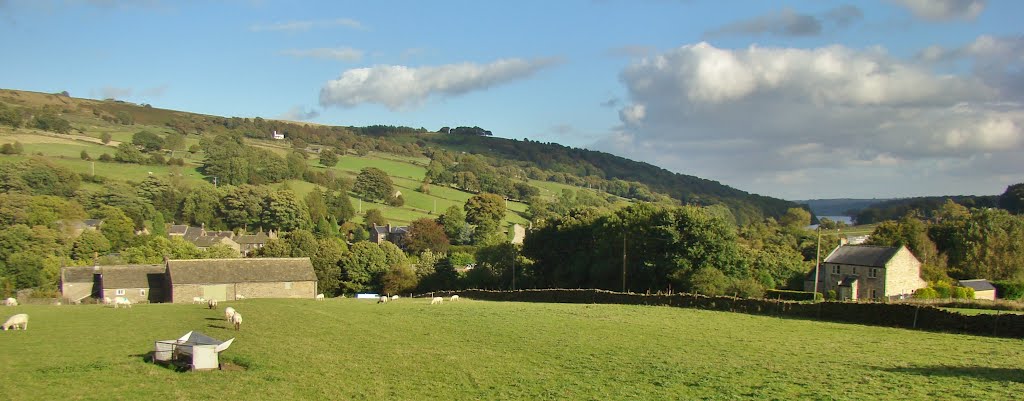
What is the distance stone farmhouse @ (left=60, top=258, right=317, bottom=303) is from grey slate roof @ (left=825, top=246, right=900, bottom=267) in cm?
4861

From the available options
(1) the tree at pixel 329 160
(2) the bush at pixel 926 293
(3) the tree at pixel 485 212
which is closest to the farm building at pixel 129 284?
(3) the tree at pixel 485 212

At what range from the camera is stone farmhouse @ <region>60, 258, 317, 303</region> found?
63.0 metres

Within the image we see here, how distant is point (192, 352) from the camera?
22281mm

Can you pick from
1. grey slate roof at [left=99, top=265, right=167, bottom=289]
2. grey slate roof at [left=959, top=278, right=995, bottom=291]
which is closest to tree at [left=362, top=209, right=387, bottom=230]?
grey slate roof at [left=99, top=265, right=167, bottom=289]

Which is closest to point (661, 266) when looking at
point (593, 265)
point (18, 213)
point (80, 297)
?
point (593, 265)

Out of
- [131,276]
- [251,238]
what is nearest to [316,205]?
[251,238]

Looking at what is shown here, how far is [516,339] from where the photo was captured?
1177 inches

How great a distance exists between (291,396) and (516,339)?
12403 mm

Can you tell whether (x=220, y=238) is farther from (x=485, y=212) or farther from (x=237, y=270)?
(x=237, y=270)

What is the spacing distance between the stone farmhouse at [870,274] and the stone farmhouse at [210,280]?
47.7 meters

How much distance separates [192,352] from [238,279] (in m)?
44.9

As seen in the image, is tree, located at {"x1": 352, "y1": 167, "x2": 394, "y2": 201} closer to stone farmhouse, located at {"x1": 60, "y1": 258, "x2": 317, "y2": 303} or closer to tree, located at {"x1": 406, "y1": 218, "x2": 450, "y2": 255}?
tree, located at {"x1": 406, "y1": 218, "x2": 450, "y2": 255}

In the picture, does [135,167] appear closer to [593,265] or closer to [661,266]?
[593,265]

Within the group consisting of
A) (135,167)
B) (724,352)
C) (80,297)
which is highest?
(135,167)
